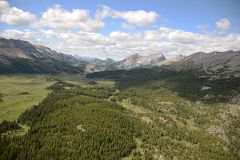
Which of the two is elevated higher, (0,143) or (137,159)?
(0,143)

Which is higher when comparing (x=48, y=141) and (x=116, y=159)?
(x=48, y=141)

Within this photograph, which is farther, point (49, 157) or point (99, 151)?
point (99, 151)

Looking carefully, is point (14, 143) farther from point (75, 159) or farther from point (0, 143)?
point (75, 159)

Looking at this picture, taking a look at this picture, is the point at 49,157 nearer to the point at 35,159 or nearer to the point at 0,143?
the point at 35,159

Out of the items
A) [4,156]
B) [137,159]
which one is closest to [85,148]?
[137,159]

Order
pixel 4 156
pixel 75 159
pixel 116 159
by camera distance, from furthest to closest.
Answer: pixel 116 159 → pixel 75 159 → pixel 4 156

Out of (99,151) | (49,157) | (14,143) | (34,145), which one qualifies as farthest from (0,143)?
(99,151)

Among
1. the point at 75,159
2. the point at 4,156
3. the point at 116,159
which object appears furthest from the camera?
the point at 116,159

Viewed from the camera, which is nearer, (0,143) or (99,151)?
(0,143)
